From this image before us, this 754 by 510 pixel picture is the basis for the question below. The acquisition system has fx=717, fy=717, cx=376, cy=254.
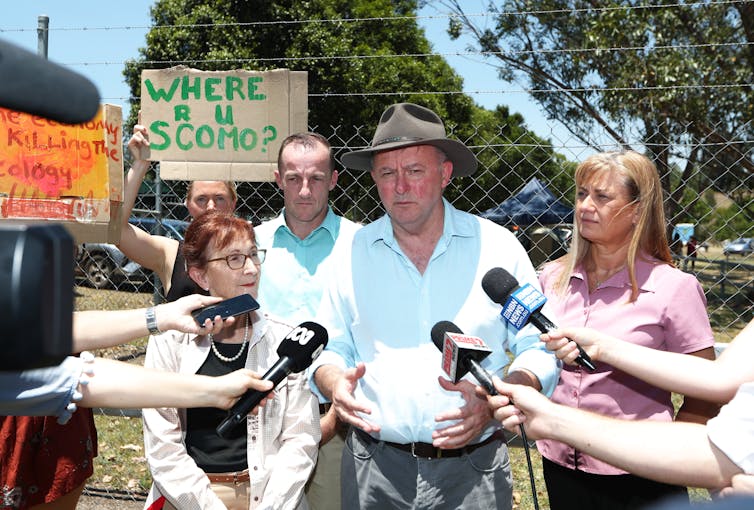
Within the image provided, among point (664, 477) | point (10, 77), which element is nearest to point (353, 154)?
point (664, 477)

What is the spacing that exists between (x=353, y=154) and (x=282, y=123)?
1.24 meters

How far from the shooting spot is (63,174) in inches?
156

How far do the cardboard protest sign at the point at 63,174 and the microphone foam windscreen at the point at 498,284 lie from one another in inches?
85.6

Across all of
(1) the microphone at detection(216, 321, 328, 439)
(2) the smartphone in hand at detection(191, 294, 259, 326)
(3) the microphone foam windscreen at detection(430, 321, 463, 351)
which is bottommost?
(1) the microphone at detection(216, 321, 328, 439)

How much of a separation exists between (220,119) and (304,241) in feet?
3.80

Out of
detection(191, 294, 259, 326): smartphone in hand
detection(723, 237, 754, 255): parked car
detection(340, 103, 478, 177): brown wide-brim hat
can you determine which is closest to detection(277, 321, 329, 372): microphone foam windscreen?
detection(191, 294, 259, 326): smartphone in hand

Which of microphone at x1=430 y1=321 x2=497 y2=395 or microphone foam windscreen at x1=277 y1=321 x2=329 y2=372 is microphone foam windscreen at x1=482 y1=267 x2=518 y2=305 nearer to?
microphone at x1=430 y1=321 x2=497 y2=395

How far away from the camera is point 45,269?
2.67 feet

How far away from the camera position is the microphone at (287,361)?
7.06 feet

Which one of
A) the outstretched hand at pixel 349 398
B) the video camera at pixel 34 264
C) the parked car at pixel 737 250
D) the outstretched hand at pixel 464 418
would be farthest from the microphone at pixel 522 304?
the parked car at pixel 737 250

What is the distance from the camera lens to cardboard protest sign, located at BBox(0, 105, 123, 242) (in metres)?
3.85

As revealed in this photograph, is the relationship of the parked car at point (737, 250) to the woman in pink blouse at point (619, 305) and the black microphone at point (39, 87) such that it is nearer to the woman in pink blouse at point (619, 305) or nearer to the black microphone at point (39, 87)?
the woman in pink blouse at point (619, 305)

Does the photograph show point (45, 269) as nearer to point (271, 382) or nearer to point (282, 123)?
point (271, 382)

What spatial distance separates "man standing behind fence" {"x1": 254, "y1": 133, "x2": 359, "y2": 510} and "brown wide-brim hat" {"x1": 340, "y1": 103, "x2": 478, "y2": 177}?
0.55 metres
